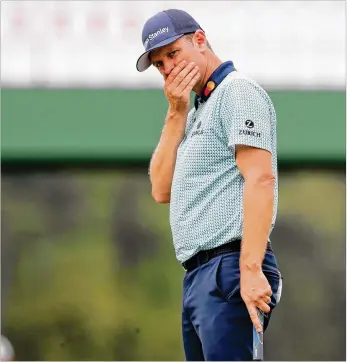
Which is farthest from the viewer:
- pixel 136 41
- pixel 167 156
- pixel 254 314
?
pixel 136 41

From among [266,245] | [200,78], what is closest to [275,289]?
[266,245]

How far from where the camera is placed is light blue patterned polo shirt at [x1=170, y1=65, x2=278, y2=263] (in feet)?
11.0

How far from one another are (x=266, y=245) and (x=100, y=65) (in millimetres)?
4488

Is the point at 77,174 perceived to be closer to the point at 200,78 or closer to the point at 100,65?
the point at 100,65

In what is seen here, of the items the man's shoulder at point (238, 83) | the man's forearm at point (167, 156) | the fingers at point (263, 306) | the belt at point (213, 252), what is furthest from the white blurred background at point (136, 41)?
the fingers at point (263, 306)

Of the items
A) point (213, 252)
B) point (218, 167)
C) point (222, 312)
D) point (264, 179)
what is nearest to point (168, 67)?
point (218, 167)

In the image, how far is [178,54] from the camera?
138 inches

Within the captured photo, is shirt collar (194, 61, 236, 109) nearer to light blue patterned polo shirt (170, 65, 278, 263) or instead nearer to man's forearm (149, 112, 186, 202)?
light blue patterned polo shirt (170, 65, 278, 263)

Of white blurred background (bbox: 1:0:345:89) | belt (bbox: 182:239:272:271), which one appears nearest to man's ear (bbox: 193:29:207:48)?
Answer: belt (bbox: 182:239:272:271)

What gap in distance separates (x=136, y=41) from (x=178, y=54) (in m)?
4.18

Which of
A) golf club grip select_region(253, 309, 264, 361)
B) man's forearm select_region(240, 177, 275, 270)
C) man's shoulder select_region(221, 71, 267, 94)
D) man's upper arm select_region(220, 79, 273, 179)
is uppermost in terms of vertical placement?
man's shoulder select_region(221, 71, 267, 94)

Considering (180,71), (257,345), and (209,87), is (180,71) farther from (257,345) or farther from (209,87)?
(257,345)

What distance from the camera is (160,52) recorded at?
3.52 m

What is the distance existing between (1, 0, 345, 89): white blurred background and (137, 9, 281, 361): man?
161 inches
